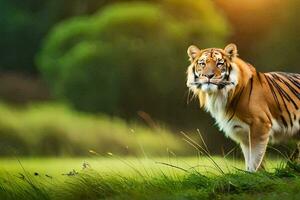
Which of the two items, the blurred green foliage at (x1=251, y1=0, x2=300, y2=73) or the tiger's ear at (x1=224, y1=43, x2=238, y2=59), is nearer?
the tiger's ear at (x1=224, y1=43, x2=238, y2=59)

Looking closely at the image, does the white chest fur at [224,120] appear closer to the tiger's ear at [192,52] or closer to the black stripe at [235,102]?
the black stripe at [235,102]

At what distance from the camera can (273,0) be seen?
812 centimetres

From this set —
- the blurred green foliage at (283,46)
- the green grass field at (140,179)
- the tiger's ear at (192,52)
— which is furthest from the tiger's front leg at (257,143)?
the blurred green foliage at (283,46)

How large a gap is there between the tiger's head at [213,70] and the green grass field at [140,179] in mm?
677

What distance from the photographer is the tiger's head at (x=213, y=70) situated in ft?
24.0

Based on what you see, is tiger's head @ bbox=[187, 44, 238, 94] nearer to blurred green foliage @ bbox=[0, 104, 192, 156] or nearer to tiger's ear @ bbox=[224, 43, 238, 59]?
tiger's ear @ bbox=[224, 43, 238, 59]

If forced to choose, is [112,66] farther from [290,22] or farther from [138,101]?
[290,22]

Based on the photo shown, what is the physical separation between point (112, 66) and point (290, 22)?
172cm

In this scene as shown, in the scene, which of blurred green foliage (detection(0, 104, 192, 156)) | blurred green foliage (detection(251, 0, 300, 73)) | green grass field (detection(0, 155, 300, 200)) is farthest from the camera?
blurred green foliage (detection(251, 0, 300, 73))

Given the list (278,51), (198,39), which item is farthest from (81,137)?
(278,51)

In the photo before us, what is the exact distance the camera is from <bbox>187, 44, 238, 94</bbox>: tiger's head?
7.30 m

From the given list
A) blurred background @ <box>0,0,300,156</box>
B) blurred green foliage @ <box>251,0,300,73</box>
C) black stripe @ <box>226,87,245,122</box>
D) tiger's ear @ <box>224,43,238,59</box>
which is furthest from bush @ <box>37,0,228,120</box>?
black stripe @ <box>226,87,245,122</box>

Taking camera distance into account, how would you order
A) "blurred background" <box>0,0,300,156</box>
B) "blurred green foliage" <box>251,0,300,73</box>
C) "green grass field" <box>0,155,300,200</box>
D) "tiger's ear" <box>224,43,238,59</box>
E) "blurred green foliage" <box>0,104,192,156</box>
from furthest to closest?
"blurred green foliage" <box>251,0,300,73</box>
"blurred background" <box>0,0,300,156</box>
"blurred green foliage" <box>0,104,192,156</box>
"tiger's ear" <box>224,43,238,59</box>
"green grass field" <box>0,155,300,200</box>

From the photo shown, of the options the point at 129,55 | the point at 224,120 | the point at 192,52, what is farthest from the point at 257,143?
the point at 129,55
